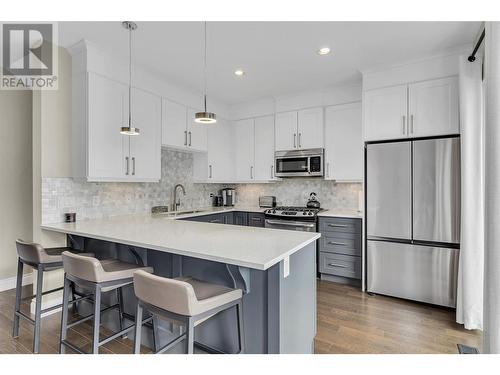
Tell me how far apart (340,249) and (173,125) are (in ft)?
8.82

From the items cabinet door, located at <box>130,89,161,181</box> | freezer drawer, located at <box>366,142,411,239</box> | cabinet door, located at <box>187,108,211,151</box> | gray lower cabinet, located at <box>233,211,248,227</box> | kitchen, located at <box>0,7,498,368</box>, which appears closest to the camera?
kitchen, located at <box>0,7,498,368</box>

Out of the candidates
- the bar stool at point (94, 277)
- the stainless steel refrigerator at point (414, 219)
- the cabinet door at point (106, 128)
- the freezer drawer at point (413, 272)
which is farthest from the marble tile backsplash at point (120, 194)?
the freezer drawer at point (413, 272)

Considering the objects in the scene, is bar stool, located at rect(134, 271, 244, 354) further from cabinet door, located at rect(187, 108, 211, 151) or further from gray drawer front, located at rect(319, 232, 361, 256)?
cabinet door, located at rect(187, 108, 211, 151)

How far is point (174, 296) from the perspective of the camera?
4.15 ft

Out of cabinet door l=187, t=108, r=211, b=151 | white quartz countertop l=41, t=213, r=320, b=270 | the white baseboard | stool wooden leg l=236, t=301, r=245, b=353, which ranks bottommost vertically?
the white baseboard

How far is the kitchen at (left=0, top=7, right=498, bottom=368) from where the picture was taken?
180 cm

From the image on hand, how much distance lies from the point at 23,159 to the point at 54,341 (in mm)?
2417

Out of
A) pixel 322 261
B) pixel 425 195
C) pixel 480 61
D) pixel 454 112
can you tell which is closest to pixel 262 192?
pixel 322 261

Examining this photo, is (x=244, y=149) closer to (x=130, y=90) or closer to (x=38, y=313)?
(x=130, y=90)

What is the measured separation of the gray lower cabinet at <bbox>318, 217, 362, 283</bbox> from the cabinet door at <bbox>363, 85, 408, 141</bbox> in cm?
106

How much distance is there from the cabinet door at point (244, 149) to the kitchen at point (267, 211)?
0.73m

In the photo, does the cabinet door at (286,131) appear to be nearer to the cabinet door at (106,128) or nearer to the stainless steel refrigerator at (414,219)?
the stainless steel refrigerator at (414,219)

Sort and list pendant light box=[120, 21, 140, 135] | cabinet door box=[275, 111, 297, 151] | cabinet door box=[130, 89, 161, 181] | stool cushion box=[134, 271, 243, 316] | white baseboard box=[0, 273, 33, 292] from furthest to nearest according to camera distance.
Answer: cabinet door box=[275, 111, 297, 151] < white baseboard box=[0, 273, 33, 292] < cabinet door box=[130, 89, 161, 181] < pendant light box=[120, 21, 140, 135] < stool cushion box=[134, 271, 243, 316]

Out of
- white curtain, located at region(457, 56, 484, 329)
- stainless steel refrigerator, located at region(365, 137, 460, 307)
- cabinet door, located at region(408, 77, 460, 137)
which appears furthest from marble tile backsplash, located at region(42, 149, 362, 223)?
white curtain, located at region(457, 56, 484, 329)
